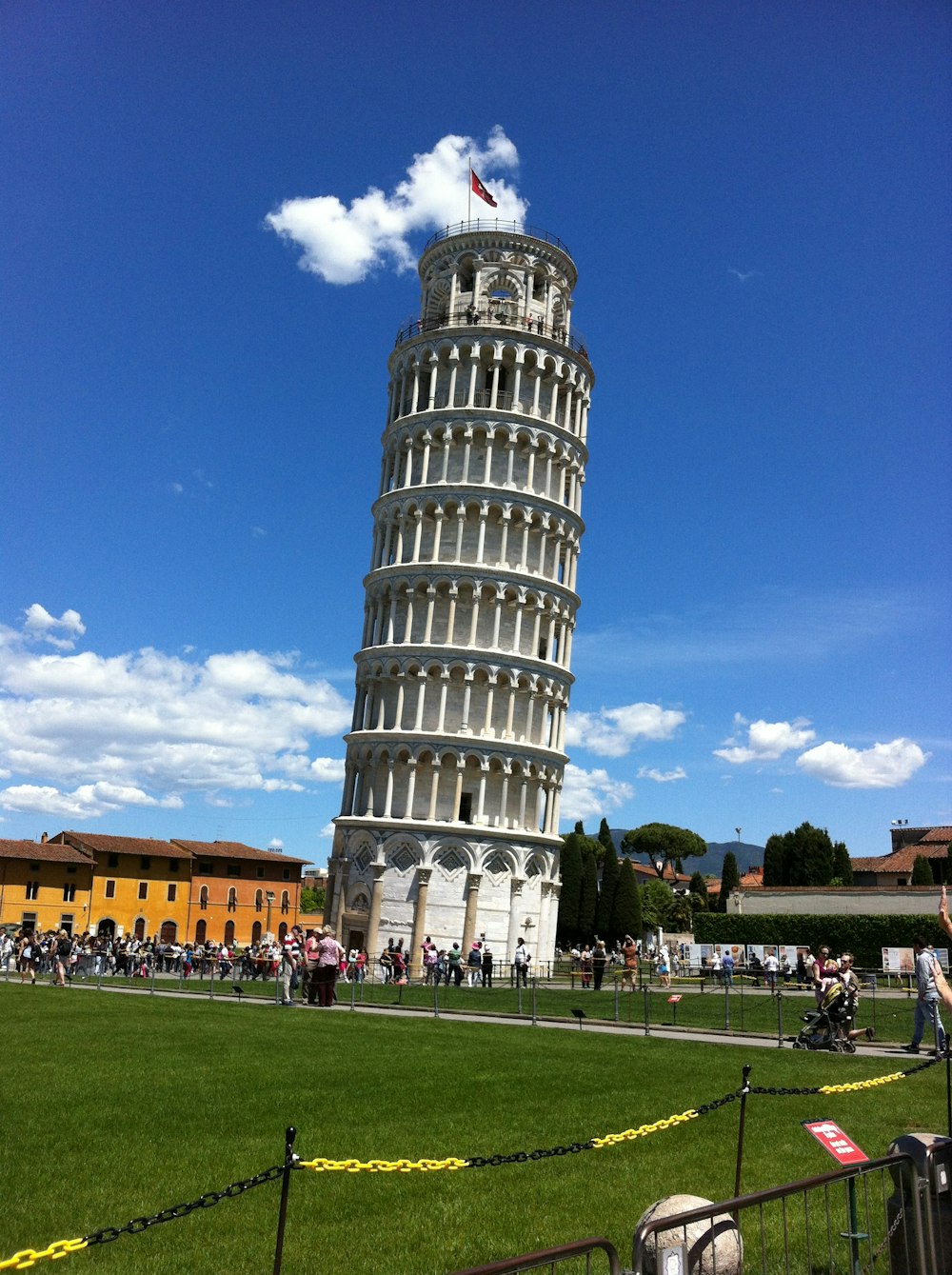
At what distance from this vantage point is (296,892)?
10162cm

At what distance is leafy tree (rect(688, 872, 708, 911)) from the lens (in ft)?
339

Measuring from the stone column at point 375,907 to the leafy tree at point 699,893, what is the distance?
56409mm

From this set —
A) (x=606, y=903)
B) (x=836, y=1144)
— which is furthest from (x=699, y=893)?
(x=836, y=1144)

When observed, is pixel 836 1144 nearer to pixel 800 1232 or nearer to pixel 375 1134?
pixel 800 1232

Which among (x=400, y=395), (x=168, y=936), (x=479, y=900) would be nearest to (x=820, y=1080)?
(x=479, y=900)

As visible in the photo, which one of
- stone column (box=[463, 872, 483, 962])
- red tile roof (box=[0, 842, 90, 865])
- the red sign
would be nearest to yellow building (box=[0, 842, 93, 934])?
red tile roof (box=[0, 842, 90, 865])

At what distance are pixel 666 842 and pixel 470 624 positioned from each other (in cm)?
8454

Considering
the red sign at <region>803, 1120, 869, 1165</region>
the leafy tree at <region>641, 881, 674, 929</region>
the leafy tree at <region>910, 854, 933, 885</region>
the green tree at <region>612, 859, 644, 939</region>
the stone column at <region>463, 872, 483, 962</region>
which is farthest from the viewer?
the leafy tree at <region>641, 881, 674, 929</region>

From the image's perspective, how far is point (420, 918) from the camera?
174 feet

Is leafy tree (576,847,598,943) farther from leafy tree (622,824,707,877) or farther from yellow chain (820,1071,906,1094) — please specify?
yellow chain (820,1071,906,1094)

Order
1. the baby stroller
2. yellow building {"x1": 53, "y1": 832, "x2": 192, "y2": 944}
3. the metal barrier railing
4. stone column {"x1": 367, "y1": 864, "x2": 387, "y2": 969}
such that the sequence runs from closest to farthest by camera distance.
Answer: the metal barrier railing
the baby stroller
stone column {"x1": 367, "y1": 864, "x2": 387, "y2": 969}
yellow building {"x1": 53, "y1": 832, "x2": 192, "y2": 944}

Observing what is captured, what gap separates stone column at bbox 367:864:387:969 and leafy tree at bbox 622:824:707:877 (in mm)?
83150

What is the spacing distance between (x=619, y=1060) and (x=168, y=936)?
81.1m

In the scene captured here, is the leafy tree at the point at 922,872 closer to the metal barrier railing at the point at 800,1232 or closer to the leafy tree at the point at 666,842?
the leafy tree at the point at 666,842
